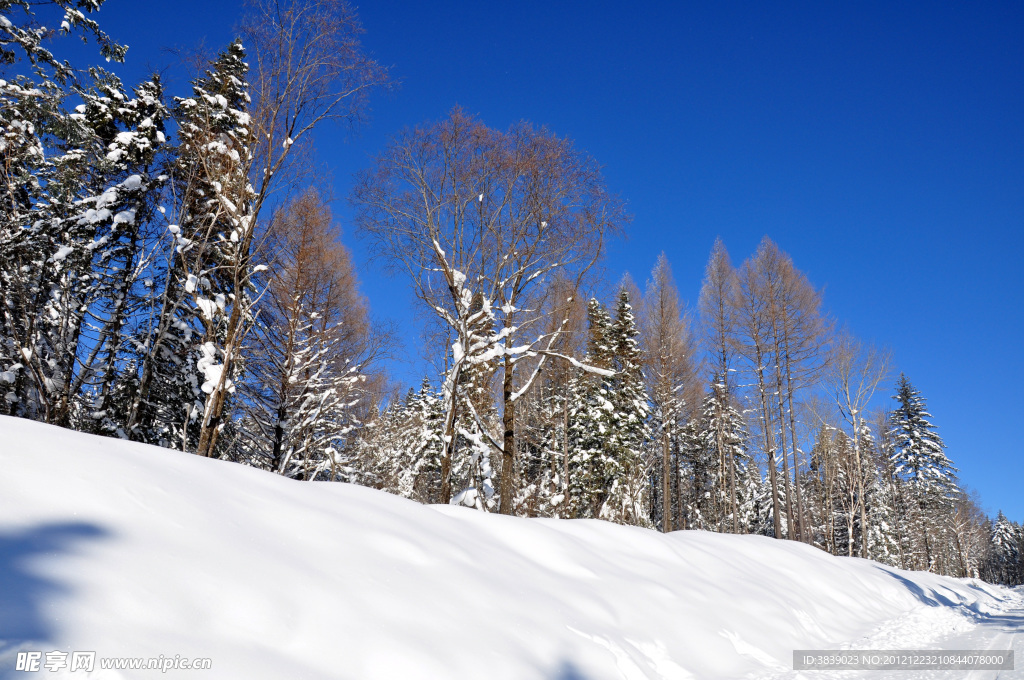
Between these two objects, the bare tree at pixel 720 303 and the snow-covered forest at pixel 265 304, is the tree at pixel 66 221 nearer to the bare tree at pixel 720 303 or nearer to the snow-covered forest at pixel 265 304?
the snow-covered forest at pixel 265 304

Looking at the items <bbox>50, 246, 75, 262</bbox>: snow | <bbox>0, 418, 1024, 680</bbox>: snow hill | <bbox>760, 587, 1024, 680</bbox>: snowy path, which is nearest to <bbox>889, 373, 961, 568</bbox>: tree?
<bbox>760, 587, 1024, 680</bbox>: snowy path

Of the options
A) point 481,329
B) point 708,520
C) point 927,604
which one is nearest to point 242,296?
point 481,329

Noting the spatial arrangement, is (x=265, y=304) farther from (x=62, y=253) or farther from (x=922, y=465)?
(x=922, y=465)

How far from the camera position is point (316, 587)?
117 inches

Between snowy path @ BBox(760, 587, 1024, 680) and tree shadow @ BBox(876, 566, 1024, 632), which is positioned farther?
tree shadow @ BBox(876, 566, 1024, 632)

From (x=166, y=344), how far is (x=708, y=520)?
30.9 metres

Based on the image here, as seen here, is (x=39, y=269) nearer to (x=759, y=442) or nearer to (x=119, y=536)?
(x=119, y=536)

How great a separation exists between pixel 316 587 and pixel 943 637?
8085 millimetres

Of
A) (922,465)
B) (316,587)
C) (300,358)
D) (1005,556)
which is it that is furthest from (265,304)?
(1005,556)

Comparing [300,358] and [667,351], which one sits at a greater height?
[667,351]

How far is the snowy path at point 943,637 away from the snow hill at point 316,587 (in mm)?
251

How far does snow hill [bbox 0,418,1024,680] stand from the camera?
221 cm

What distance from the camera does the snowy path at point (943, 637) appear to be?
445cm

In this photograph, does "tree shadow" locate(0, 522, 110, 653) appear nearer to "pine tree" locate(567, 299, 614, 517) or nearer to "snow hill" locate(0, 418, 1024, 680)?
"snow hill" locate(0, 418, 1024, 680)
